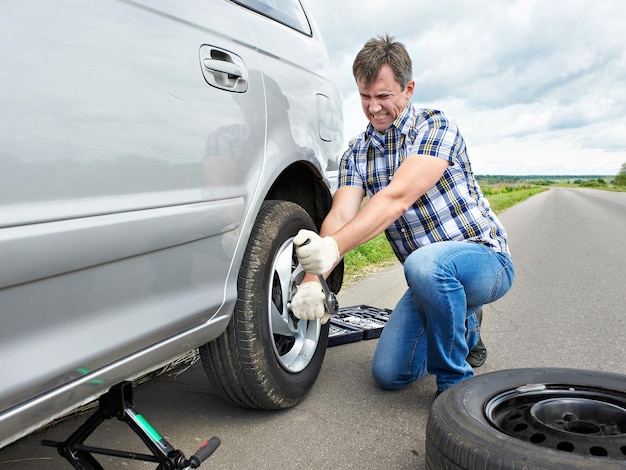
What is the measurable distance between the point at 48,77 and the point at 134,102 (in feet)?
0.78

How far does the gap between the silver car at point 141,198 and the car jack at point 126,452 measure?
12cm

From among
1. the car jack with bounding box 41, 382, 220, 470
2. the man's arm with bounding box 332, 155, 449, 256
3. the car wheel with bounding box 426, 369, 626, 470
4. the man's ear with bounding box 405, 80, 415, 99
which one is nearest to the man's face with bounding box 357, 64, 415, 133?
the man's ear with bounding box 405, 80, 415, 99

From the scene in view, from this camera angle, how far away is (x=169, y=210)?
146 centimetres

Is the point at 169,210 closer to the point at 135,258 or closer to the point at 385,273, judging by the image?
the point at 135,258

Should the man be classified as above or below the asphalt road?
above

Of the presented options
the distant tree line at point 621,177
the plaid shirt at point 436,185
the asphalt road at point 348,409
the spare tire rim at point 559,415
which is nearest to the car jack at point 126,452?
the asphalt road at point 348,409

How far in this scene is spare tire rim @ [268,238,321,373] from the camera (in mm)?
2094

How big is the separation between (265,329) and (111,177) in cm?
87

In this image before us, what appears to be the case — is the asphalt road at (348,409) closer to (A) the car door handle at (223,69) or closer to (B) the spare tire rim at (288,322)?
(B) the spare tire rim at (288,322)

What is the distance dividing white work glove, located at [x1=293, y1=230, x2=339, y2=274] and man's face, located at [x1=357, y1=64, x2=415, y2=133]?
2.25ft

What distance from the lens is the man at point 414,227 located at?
85.6 inches

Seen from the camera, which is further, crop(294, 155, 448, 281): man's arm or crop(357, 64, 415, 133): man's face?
crop(357, 64, 415, 133): man's face

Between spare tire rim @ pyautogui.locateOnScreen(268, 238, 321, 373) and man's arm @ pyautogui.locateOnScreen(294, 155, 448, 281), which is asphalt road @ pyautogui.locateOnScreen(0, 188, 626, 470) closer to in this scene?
spare tire rim @ pyautogui.locateOnScreen(268, 238, 321, 373)

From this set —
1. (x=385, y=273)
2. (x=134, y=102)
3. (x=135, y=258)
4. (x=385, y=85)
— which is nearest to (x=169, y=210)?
(x=135, y=258)
